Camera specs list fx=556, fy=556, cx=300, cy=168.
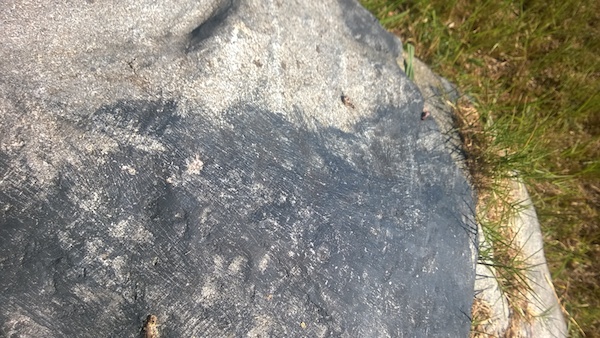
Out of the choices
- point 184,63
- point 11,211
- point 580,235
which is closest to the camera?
point 11,211

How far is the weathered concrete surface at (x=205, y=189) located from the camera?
135cm

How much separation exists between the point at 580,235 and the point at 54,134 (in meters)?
2.71

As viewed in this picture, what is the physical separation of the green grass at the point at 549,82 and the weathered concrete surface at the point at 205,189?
117 centimetres

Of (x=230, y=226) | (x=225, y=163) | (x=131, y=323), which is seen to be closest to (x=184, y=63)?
(x=225, y=163)

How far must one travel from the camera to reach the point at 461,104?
260 centimetres

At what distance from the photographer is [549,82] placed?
3.17m

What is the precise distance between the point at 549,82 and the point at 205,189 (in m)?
2.43

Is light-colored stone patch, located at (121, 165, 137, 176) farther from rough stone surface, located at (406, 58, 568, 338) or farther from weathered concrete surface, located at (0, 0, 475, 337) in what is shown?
rough stone surface, located at (406, 58, 568, 338)

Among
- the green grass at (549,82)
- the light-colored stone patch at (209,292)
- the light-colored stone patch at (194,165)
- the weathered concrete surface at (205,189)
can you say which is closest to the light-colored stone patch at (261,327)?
the weathered concrete surface at (205,189)

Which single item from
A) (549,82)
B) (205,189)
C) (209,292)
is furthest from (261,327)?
(549,82)

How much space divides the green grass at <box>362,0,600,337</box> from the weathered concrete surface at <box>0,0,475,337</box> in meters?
1.17

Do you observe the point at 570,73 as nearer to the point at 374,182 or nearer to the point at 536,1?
the point at 536,1

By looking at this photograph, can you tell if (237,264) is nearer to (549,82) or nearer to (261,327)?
(261,327)

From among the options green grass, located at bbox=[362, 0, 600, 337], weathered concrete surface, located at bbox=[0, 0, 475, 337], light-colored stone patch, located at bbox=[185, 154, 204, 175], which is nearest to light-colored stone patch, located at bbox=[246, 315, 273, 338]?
weathered concrete surface, located at bbox=[0, 0, 475, 337]
